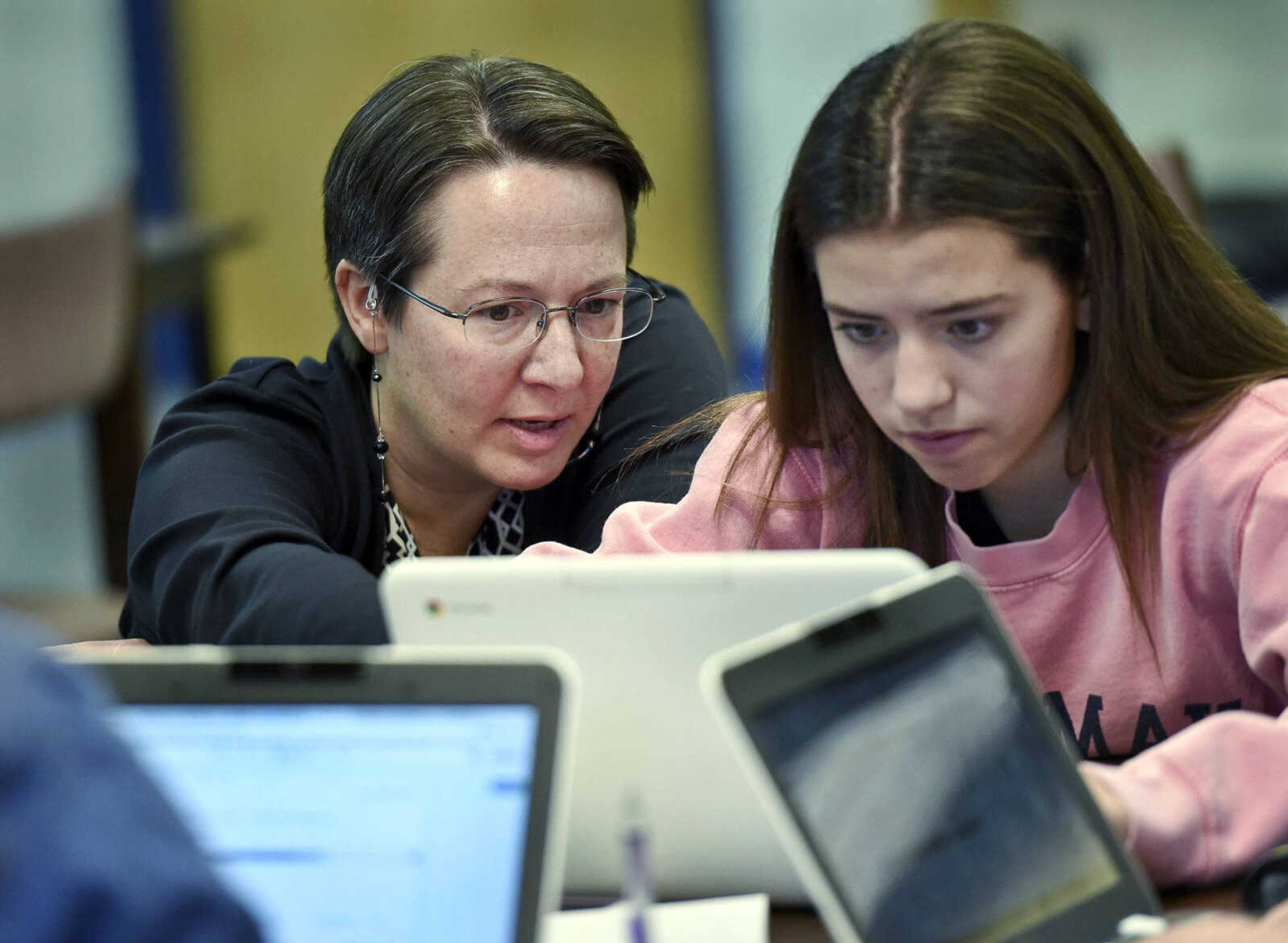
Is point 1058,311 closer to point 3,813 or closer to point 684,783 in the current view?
point 684,783

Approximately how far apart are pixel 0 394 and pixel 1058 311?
228 centimetres

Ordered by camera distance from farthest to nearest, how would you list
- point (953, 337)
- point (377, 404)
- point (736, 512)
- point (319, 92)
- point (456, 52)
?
1. point (319, 92)
2. point (456, 52)
3. point (377, 404)
4. point (736, 512)
5. point (953, 337)

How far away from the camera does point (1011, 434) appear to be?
1.27 metres

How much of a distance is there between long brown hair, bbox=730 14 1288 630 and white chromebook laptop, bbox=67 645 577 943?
560 millimetres

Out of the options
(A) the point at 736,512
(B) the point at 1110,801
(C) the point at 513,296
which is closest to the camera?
(B) the point at 1110,801

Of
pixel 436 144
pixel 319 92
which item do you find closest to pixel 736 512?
pixel 436 144

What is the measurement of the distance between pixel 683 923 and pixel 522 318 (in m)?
0.77

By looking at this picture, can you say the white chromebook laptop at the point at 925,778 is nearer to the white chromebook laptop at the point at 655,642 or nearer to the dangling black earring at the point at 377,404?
the white chromebook laptop at the point at 655,642

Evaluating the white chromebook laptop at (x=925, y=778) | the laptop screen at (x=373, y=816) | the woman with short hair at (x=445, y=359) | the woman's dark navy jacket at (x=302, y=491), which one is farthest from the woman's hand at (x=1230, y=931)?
the woman with short hair at (x=445, y=359)

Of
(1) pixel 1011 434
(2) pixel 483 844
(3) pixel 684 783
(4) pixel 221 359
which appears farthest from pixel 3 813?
(4) pixel 221 359

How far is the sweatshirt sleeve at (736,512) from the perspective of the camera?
1.43 metres

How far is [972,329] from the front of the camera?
1223 millimetres

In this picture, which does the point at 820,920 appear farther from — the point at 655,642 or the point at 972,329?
the point at 972,329

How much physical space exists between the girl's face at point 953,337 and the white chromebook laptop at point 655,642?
311mm
